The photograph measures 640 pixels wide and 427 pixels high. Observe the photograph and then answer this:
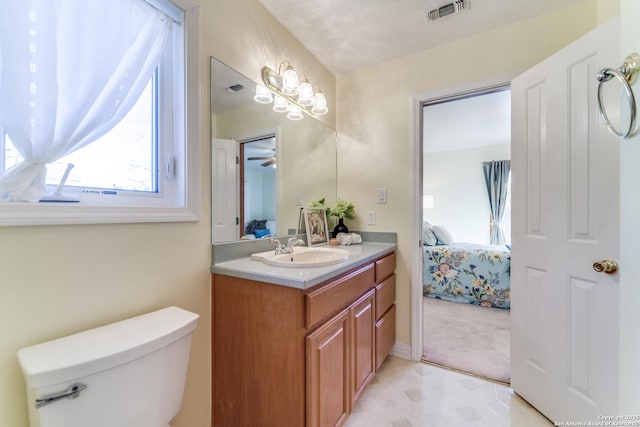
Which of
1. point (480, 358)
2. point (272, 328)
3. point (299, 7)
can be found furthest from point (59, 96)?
point (480, 358)

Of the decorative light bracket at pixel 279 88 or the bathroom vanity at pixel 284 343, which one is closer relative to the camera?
the bathroom vanity at pixel 284 343

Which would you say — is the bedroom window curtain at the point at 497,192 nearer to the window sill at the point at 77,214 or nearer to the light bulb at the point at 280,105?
the light bulb at the point at 280,105

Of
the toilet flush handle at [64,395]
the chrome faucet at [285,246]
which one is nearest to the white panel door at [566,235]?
the chrome faucet at [285,246]

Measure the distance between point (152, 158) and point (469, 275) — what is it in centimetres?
344

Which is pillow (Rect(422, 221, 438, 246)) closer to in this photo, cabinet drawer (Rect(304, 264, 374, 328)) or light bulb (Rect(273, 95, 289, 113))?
cabinet drawer (Rect(304, 264, 374, 328))

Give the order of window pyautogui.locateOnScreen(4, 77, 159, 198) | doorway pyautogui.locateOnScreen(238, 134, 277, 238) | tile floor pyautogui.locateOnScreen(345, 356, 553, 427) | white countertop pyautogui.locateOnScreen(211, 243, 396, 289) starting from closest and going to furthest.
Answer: window pyautogui.locateOnScreen(4, 77, 159, 198)
white countertop pyautogui.locateOnScreen(211, 243, 396, 289)
tile floor pyautogui.locateOnScreen(345, 356, 553, 427)
doorway pyautogui.locateOnScreen(238, 134, 277, 238)

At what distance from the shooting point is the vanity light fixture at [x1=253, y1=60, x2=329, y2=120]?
160 cm

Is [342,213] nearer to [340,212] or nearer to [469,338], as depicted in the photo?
[340,212]

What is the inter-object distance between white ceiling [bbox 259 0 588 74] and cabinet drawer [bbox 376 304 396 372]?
6.46 feet

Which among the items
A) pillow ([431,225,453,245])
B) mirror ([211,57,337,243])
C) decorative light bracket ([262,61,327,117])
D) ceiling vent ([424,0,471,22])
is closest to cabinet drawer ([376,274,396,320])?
mirror ([211,57,337,243])

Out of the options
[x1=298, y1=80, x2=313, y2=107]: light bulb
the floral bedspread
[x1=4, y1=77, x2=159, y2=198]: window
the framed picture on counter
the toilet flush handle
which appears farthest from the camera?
the floral bedspread

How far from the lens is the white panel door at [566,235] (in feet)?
3.79

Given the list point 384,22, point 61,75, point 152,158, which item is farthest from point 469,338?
point 61,75

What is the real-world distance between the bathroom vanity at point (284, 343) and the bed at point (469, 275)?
2.18m
